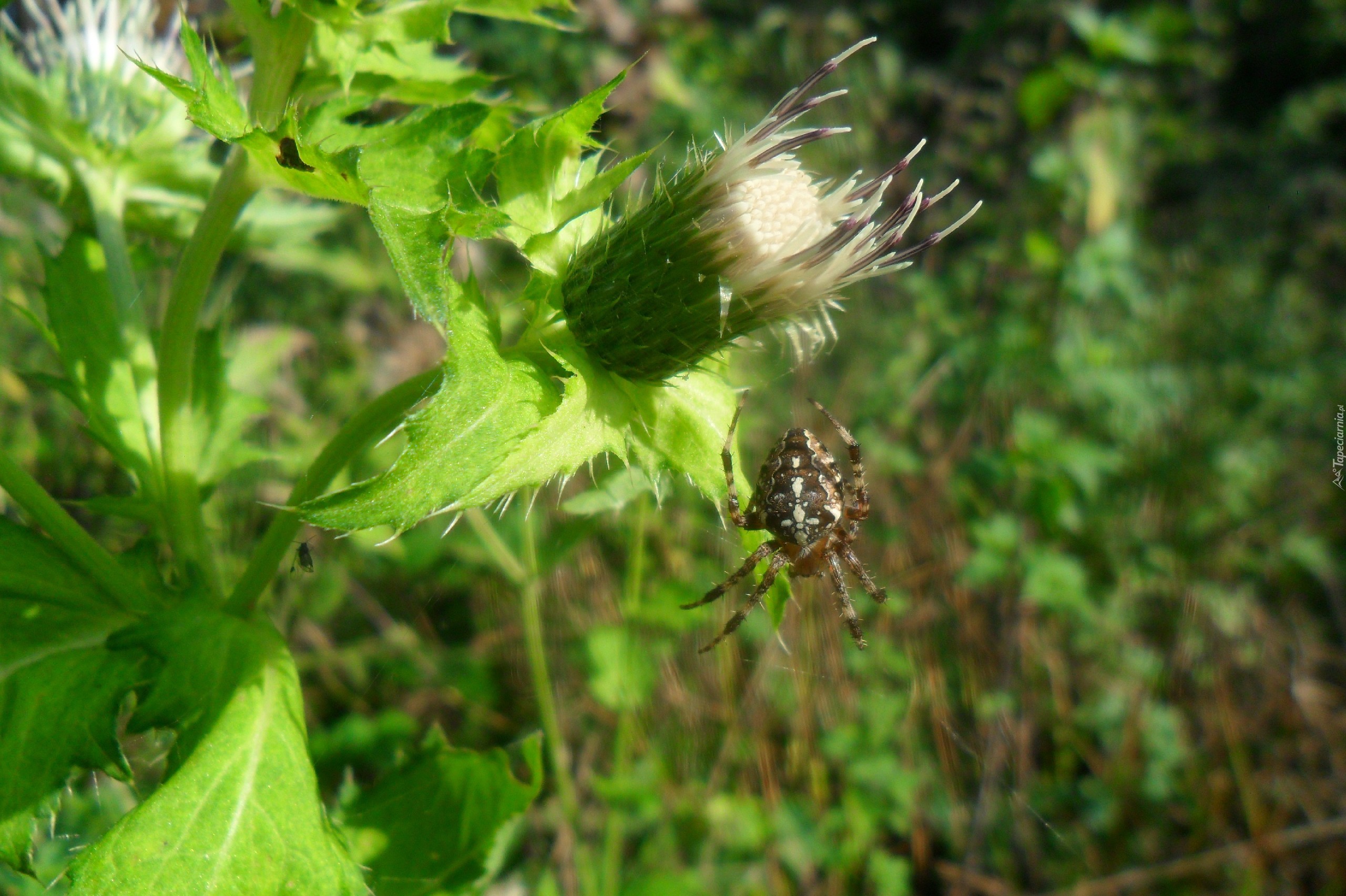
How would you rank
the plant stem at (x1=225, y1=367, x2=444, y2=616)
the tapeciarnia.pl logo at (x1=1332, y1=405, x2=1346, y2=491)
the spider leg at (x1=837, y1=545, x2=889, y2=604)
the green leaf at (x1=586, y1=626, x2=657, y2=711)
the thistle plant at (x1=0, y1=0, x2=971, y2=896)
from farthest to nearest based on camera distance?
the tapeciarnia.pl logo at (x1=1332, y1=405, x2=1346, y2=491)
the green leaf at (x1=586, y1=626, x2=657, y2=711)
the spider leg at (x1=837, y1=545, x2=889, y2=604)
the plant stem at (x1=225, y1=367, x2=444, y2=616)
the thistle plant at (x1=0, y1=0, x2=971, y2=896)

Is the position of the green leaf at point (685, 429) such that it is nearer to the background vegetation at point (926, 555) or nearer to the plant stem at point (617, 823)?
the background vegetation at point (926, 555)

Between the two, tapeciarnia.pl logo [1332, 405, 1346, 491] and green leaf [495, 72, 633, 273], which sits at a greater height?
green leaf [495, 72, 633, 273]

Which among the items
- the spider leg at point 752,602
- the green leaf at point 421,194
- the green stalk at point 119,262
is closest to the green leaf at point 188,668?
→ the green stalk at point 119,262

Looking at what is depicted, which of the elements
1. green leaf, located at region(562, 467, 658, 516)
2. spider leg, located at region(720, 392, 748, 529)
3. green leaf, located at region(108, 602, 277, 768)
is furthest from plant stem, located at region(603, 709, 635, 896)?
green leaf, located at region(108, 602, 277, 768)

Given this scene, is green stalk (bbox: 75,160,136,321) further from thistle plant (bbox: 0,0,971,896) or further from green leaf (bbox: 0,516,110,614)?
green leaf (bbox: 0,516,110,614)

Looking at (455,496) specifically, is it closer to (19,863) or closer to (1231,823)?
(19,863)

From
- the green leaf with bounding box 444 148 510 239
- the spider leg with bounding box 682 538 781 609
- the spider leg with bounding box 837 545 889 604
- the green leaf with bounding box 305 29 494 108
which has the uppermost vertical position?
the green leaf with bounding box 305 29 494 108

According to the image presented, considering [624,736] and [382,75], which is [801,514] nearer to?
[624,736]

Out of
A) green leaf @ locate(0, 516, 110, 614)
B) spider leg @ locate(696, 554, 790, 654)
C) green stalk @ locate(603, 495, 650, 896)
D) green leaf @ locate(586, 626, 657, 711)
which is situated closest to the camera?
green leaf @ locate(0, 516, 110, 614)
